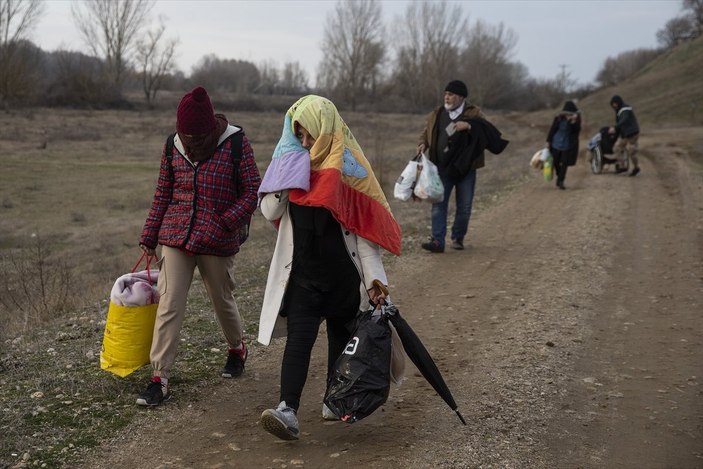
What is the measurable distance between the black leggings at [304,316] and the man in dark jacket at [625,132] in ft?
47.4

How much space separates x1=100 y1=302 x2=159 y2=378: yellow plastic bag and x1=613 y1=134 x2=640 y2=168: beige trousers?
14883 mm

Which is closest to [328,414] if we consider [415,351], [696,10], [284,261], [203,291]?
[415,351]

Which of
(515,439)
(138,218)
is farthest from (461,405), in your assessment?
(138,218)

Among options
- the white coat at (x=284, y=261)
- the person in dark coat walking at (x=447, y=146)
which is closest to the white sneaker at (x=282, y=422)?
the white coat at (x=284, y=261)

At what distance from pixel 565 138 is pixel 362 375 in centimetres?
1219

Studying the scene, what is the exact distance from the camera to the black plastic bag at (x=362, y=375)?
4000 millimetres

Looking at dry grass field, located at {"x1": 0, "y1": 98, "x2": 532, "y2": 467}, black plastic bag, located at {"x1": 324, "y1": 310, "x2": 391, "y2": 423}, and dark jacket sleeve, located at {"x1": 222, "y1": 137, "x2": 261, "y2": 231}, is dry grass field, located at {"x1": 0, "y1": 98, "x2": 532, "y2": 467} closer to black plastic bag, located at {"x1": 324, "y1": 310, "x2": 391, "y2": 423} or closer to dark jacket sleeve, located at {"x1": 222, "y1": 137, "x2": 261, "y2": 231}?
dark jacket sleeve, located at {"x1": 222, "y1": 137, "x2": 261, "y2": 231}

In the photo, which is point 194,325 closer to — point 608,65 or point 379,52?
point 379,52

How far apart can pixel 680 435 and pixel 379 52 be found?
275 ft

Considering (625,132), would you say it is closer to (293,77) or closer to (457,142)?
(457,142)

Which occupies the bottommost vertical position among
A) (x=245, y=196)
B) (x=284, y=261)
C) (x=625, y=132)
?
(x=284, y=261)

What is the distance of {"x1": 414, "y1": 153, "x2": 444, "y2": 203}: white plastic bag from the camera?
8.78 m

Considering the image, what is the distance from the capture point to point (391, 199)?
55.5 ft

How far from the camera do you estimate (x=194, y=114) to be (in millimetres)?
4508
